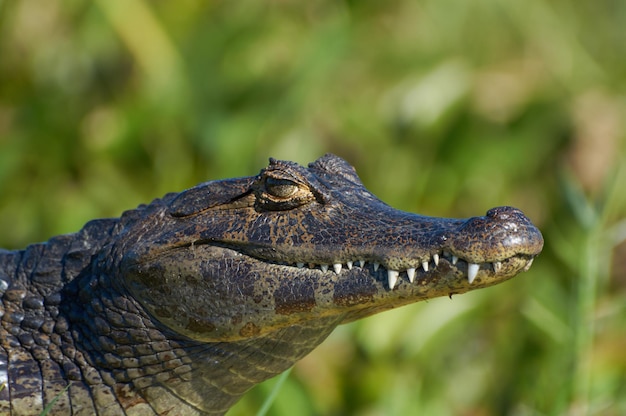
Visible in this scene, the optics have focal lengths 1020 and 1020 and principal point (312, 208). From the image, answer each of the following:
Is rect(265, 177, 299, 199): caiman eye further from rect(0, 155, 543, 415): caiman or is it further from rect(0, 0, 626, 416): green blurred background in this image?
Answer: rect(0, 0, 626, 416): green blurred background

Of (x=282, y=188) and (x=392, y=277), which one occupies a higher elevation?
(x=282, y=188)

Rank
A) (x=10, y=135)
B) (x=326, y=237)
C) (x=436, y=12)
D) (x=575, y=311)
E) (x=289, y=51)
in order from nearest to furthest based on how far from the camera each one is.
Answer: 1. (x=326, y=237)
2. (x=575, y=311)
3. (x=10, y=135)
4. (x=289, y=51)
5. (x=436, y=12)

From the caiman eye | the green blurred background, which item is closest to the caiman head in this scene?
the caiman eye

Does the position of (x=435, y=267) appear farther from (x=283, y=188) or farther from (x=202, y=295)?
(x=202, y=295)

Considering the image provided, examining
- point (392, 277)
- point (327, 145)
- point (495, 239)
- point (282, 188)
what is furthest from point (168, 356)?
point (327, 145)

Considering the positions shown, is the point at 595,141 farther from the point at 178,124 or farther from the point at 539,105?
the point at 178,124

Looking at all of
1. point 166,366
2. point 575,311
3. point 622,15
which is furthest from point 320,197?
point 622,15

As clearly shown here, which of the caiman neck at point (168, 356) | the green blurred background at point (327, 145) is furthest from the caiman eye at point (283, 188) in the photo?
the green blurred background at point (327, 145)
